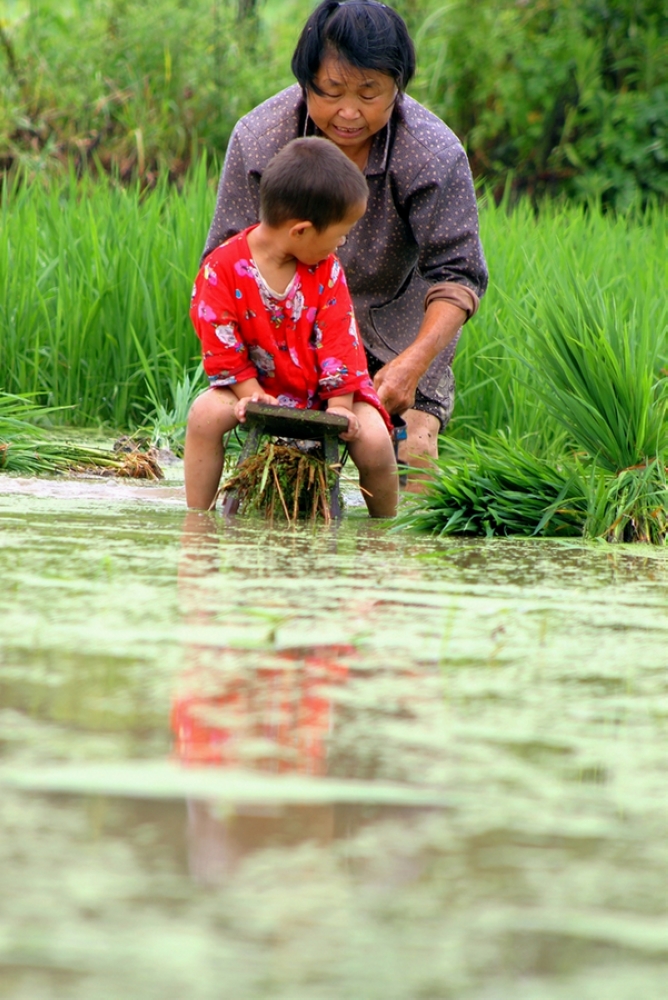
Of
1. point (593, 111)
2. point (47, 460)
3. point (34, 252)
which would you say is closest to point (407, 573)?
point (47, 460)

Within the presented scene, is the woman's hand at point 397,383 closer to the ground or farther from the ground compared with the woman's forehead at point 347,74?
closer to the ground

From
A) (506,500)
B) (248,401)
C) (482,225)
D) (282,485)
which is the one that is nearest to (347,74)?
(248,401)

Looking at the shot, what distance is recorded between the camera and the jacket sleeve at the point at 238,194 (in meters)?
3.09

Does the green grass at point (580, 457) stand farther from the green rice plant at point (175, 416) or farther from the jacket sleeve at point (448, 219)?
the green rice plant at point (175, 416)

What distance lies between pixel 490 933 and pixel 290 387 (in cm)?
213

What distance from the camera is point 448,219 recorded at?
124 inches

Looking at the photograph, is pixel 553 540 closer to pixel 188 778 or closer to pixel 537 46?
pixel 188 778

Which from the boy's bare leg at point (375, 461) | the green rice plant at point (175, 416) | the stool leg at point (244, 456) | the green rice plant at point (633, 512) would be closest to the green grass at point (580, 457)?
the green rice plant at point (633, 512)

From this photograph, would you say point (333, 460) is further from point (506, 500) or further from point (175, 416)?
point (175, 416)

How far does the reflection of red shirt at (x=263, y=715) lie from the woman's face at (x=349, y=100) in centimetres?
185

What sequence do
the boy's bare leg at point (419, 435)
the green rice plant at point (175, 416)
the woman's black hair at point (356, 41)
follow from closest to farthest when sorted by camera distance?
the woman's black hair at point (356, 41), the boy's bare leg at point (419, 435), the green rice plant at point (175, 416)

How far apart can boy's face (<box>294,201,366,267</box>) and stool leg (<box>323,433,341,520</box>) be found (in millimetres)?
378

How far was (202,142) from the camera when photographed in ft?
24.1

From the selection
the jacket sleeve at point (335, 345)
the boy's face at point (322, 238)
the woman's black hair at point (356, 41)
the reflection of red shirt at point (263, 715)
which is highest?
the woman's black hair at point (356, 41)
